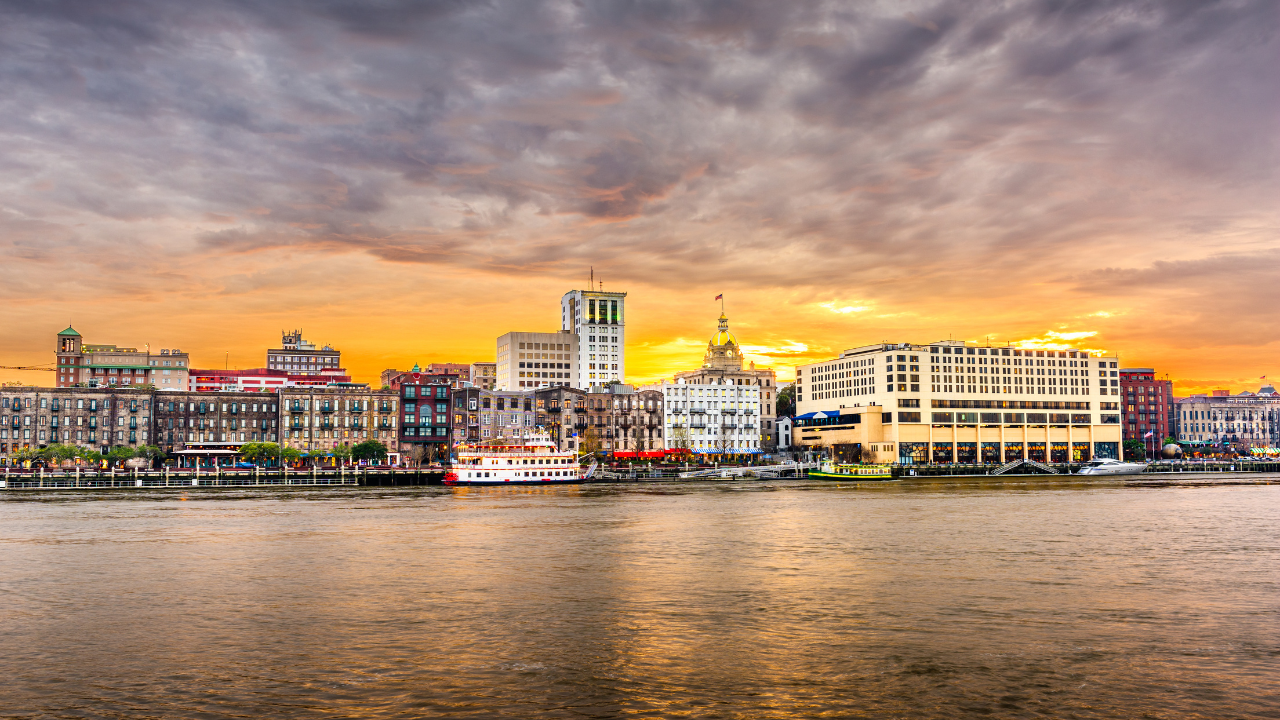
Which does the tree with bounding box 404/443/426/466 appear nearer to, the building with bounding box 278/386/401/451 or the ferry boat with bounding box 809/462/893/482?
the building with bounding box 278/386/401/451

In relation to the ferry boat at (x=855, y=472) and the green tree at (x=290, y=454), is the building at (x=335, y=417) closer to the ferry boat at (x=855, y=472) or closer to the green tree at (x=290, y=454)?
the green tree at (x=290, y=454)

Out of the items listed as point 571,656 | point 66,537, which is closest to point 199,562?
point 66,537

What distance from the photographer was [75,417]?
17450 cm

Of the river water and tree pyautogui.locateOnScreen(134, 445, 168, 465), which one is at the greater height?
tree pyautogui.locateOnScreen(134, 445, 168, 465)

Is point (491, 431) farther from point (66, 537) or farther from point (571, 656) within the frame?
point (571, 656)

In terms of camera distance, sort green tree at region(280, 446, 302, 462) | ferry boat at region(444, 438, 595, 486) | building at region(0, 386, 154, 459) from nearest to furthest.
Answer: ferry boat at region(444, 438, 595, 486) → building at region(0, 386, 154, 459) → green tree at region(280, 446, 302, 462)

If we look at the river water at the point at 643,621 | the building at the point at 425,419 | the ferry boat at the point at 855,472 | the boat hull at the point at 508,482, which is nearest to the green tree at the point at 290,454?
the building at the point at 425,419

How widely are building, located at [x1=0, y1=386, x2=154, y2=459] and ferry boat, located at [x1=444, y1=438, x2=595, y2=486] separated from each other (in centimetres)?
6720

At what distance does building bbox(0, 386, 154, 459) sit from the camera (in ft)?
561

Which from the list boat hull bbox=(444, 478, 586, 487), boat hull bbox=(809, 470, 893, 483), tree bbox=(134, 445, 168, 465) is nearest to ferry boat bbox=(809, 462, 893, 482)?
boat hull bbox=(809, 470, 893, 483)

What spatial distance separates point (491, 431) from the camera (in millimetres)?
194625

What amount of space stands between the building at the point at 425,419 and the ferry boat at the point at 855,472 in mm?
70447

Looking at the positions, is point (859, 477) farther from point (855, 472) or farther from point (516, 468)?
point (516, 468)

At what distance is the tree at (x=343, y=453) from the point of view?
6973 inches
